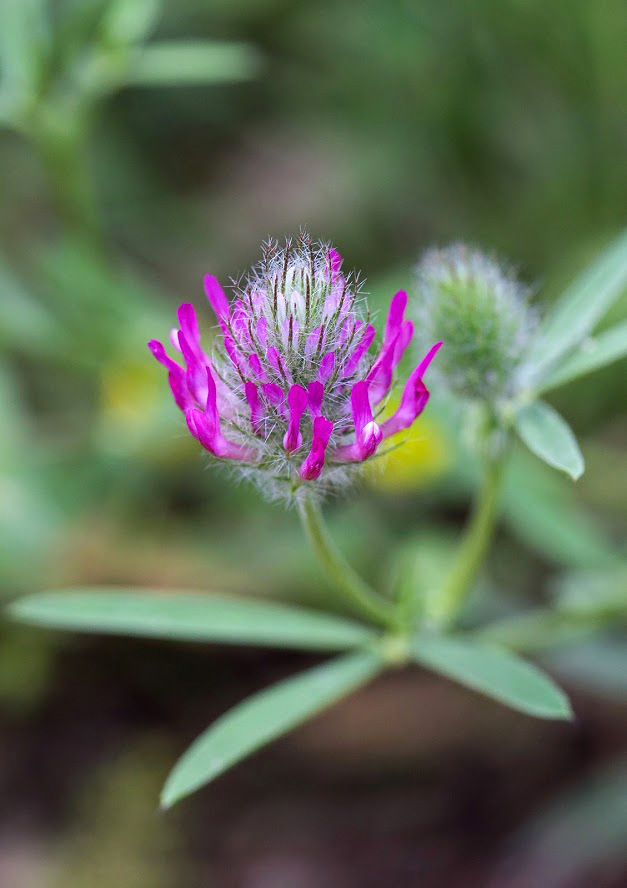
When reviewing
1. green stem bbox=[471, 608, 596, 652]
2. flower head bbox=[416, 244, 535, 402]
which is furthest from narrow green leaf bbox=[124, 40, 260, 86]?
green stem bbox=[471, 608, 596, 652]

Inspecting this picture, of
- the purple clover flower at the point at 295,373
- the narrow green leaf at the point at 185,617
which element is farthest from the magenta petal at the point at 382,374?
the narrow green leaf at the point at 185,617

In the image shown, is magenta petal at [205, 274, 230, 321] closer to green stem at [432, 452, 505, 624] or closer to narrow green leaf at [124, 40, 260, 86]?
green stem at [432, 452, 505, 624]

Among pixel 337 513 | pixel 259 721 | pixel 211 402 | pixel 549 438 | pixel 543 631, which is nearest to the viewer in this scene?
pixel 211 402

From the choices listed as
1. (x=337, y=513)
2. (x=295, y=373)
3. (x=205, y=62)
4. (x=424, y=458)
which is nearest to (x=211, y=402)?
(x=295, y=373)

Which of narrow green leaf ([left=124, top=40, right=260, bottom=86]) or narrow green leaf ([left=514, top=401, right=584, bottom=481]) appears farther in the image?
narrow green leaf ([left=124, top=40, right=260, bottom=86])

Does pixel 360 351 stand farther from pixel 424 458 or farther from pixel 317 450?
pixel 424 458

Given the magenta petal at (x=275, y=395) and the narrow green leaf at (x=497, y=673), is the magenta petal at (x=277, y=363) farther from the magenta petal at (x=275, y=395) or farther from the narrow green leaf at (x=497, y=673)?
the narrow green leaf at (x=497, y=673)
